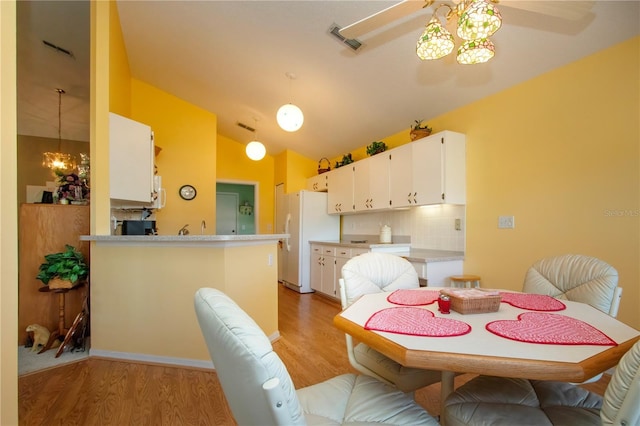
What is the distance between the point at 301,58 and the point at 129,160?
2019 millimetres

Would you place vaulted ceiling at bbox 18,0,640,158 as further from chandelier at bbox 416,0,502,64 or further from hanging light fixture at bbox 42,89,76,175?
chandelier at bbox 416,0,502,64

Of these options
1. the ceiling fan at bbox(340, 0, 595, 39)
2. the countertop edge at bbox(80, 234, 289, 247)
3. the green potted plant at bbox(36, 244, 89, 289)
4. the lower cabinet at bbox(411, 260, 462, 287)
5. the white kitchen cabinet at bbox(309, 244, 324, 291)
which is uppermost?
the ceiling fan at bbox(340, 0, 595, 39)

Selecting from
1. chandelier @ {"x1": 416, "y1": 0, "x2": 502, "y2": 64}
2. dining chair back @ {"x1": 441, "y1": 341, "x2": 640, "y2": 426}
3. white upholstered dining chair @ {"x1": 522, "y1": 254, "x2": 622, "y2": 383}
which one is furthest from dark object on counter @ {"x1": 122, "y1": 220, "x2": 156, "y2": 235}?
white upholstered dining chair @ {"x1": 522, "y1": 254, "x2": 622, "y2": 383}

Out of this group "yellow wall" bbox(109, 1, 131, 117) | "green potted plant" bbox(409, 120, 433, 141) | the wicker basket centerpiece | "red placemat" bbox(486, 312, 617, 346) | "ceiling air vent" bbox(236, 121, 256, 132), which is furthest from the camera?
"ceiling air vent" bbox(236, 121, 256, 132)

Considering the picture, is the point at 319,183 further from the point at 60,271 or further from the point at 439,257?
the point at 60,271

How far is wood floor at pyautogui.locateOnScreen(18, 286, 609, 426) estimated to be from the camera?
1.69m

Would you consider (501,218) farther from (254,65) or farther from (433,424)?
(254,65)

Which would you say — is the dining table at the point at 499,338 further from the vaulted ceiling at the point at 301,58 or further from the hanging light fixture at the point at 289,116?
the hanging light fixture at the point at 289,116

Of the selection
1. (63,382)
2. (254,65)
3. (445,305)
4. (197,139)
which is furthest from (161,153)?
(445,305)

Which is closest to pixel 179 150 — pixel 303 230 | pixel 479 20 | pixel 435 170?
pixel 303 230

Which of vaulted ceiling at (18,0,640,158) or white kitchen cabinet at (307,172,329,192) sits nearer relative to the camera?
vaulted ceiling at (18,0,640,158)

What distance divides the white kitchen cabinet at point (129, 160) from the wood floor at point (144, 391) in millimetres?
1472

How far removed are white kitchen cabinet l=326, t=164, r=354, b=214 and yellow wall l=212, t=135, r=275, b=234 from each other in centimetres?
164

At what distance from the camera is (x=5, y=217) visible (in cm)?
105
